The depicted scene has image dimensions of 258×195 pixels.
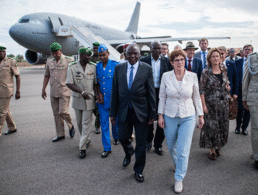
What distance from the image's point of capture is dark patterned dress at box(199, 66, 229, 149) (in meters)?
3.30

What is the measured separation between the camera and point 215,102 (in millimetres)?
3326

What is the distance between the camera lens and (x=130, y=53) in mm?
2652

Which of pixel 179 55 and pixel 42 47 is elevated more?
pixel 42 47

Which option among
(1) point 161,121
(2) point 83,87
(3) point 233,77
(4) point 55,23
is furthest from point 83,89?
(4) point 55,23

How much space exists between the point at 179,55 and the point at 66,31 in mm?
16439

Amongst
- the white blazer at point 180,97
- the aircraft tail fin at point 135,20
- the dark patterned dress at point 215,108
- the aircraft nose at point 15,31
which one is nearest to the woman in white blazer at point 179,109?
the white blazer at point 180,97

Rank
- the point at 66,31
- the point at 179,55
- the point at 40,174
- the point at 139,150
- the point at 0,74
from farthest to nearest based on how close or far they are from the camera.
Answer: the point at 66,31 → the point at 0,74 → the point at 40,174 → the point at 139,150 → the point at 179,55

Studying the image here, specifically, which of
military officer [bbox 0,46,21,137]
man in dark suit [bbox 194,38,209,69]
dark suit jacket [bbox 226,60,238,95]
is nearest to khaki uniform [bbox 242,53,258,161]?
dark suit jacket [bbox 226,60,238,95]

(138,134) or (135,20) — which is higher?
(135,20)

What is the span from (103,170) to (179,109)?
1.58 m

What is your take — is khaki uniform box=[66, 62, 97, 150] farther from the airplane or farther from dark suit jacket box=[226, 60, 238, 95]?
the airplane

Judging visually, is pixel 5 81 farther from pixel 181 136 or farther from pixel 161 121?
pixel 181 136

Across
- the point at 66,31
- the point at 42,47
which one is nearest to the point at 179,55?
the point at 66,31

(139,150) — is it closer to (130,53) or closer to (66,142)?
(130,53)
